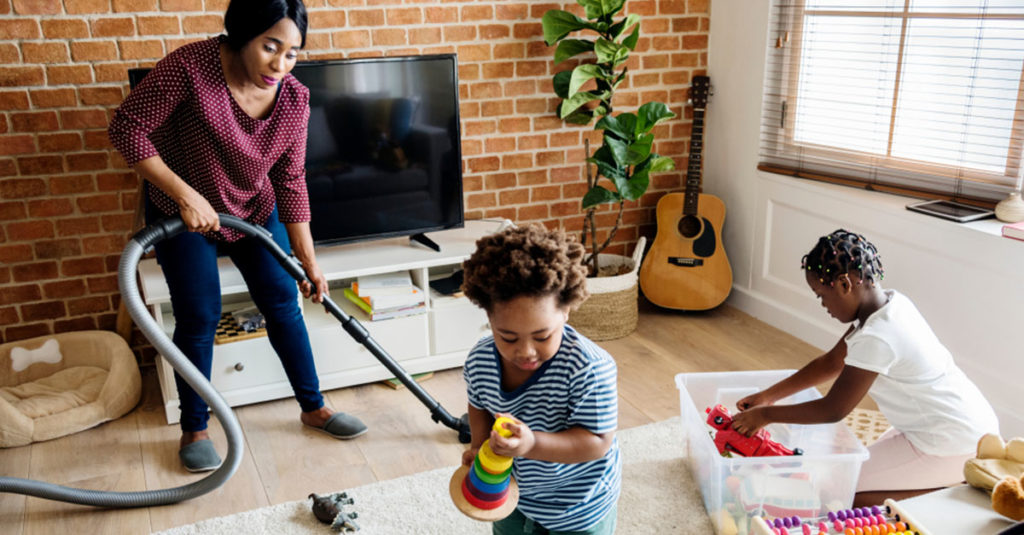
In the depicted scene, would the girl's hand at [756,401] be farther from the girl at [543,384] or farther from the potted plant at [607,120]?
the potted plant at [607,120]

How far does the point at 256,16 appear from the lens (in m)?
2.01

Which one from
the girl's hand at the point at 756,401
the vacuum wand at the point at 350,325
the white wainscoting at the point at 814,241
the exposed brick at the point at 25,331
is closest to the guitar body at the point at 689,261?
the white wainscoting at the point at 814,241

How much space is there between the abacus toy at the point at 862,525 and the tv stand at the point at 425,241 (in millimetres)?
1728

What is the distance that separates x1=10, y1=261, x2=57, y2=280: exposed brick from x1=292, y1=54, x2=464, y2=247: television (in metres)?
0.94

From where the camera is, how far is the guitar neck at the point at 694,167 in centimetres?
354

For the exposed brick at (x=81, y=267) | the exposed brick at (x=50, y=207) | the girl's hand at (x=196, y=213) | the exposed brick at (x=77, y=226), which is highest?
the girl's hand at (x=196, y=213)

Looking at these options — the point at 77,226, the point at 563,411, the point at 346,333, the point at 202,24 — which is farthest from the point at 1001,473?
the point at 77,226

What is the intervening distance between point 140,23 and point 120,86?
0.22 m

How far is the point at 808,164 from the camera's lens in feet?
10.7

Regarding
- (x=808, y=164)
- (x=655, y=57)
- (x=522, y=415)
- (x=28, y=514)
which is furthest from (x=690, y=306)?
(x=28, y=514)

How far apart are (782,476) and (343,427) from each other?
1.35 meters

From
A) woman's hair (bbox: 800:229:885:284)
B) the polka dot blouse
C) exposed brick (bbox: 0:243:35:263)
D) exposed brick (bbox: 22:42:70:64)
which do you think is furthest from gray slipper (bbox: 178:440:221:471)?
woman's hair (bbox: 800:229:885:284)

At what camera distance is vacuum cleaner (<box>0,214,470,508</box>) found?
1974mm

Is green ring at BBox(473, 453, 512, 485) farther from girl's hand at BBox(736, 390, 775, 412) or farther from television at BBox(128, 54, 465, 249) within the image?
television at BBox(128, 54, 465, 249)
